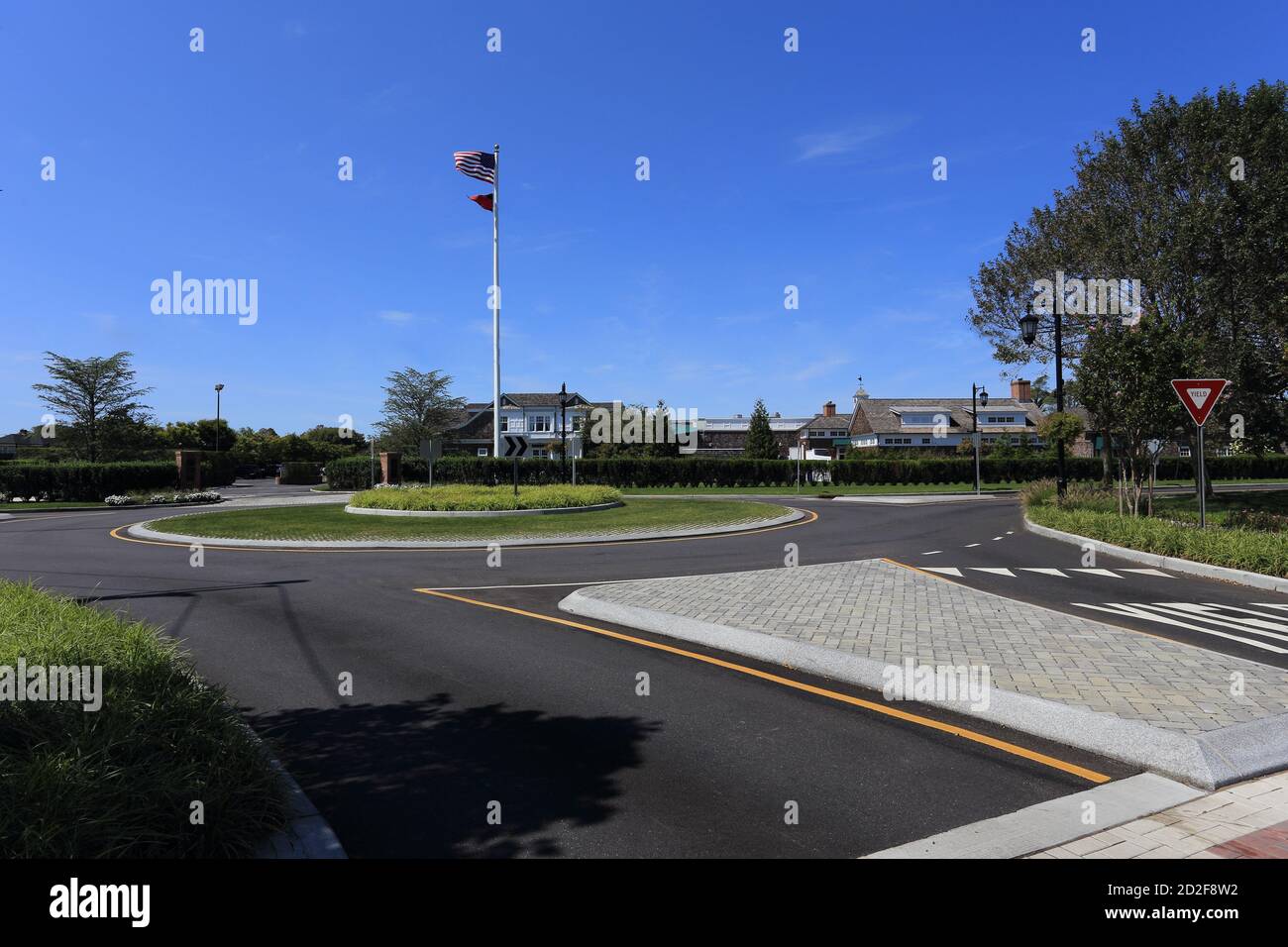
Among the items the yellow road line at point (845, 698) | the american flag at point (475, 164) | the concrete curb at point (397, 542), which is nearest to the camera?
the yellow road line at point (845, 698)

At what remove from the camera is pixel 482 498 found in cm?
2445

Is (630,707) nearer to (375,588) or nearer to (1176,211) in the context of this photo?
(375,588)

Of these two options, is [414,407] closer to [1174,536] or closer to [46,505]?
[46,505]

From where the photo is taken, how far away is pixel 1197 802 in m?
4.04

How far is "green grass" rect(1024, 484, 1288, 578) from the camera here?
37.6 ft

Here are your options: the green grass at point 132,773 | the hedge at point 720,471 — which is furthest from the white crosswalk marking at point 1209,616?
the hedge at point 720,471

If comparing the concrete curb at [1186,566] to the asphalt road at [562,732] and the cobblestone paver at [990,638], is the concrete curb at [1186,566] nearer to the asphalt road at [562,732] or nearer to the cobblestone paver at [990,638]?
the asphalt road at [562,732]

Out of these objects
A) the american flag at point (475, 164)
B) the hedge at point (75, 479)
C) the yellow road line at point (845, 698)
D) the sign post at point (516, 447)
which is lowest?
the yellow road line at point (845, 698)

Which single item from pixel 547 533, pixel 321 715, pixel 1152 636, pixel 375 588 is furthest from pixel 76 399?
pixel 1152 636

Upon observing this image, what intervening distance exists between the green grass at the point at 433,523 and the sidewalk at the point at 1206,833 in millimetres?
14902

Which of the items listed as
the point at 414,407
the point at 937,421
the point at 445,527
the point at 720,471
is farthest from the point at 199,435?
the point at 937,421

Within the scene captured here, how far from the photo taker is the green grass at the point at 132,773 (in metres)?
3.15

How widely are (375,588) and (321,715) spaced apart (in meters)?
5.79

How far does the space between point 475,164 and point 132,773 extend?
26103 mm
